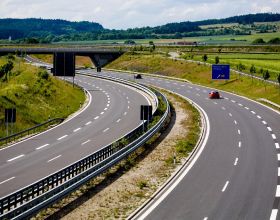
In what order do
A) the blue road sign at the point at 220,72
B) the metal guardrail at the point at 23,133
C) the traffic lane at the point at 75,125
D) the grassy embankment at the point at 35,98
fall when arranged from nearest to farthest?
the traffic lane at the point at 75,125, the metal guardrail at the point at 23,133, the grassy embankment at the point at 35,98, the blue road sign at the point at 220,72

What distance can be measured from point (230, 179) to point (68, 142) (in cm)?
1649

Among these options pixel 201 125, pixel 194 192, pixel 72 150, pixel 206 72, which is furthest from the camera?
pixel 206 72

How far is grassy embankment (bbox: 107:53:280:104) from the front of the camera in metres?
74.8

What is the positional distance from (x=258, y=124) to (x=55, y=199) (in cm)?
3006

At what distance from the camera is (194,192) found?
85.4 feet

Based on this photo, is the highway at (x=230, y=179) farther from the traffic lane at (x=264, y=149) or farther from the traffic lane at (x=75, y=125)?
the traffic lane at (x=75, y=125)

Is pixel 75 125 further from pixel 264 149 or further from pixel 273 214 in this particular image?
pixel 273 214

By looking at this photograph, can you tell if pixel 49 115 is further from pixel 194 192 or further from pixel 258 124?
pixel 194 192

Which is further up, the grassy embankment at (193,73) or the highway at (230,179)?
the grassy embankment at (193,73)

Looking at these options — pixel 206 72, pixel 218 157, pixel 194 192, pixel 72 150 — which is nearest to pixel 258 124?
pixel 218 157

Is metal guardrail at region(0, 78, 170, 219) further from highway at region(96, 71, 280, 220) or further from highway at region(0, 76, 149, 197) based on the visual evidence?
highway at region(96, 71, 280, 220)

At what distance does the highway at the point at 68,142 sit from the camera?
100.0 feet

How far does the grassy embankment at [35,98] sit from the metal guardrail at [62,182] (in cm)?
1651

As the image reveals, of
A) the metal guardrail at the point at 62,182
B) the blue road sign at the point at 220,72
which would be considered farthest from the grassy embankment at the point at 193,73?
the metal guardrail at the point at 62,182
